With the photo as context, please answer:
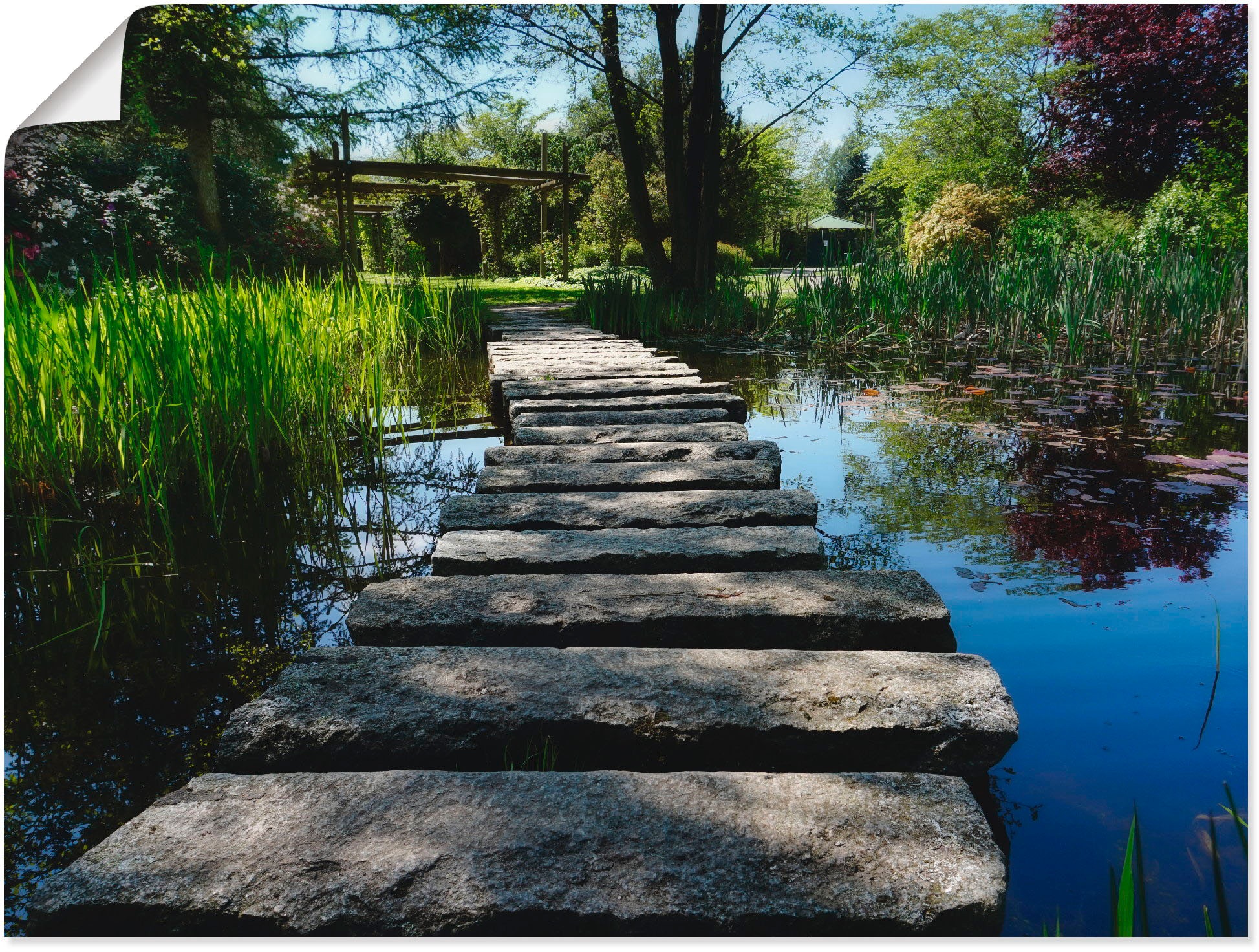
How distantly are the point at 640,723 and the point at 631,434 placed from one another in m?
1.52

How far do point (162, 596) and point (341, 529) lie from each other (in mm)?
474

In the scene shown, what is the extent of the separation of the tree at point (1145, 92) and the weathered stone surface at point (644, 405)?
130 centimetres

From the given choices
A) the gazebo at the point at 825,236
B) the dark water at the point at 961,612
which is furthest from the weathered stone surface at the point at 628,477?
the gazebo at the point at 825,236

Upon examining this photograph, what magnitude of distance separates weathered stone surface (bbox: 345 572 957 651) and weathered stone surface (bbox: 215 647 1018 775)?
17 centimetres

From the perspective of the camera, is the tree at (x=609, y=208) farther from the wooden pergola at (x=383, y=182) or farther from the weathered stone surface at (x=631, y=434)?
the weathered stone surface at (x=631, y=434)

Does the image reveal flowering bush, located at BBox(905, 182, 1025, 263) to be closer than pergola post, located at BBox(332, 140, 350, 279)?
No

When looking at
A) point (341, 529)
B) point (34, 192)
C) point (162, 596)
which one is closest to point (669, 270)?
point (34, 192)

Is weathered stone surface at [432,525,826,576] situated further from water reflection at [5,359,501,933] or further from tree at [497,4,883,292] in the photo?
tree at [497,4,883,292]

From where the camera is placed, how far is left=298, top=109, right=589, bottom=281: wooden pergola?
9.24 m

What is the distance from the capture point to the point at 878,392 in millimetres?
3758

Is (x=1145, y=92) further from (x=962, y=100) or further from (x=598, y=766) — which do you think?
(x=962, y=100)

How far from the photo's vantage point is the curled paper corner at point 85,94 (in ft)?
4.04

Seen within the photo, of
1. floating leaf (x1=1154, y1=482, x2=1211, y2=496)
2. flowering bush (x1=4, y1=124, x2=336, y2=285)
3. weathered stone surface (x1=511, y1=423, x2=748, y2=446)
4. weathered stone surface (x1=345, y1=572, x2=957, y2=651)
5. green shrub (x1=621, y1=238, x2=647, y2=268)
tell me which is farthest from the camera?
green shrub (x1=621, y1=238, x2=647, y2=268)

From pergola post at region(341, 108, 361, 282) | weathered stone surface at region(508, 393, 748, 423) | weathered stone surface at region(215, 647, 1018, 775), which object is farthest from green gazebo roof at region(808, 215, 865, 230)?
weathered stone surface at region(215, 647, 1018, 775)
